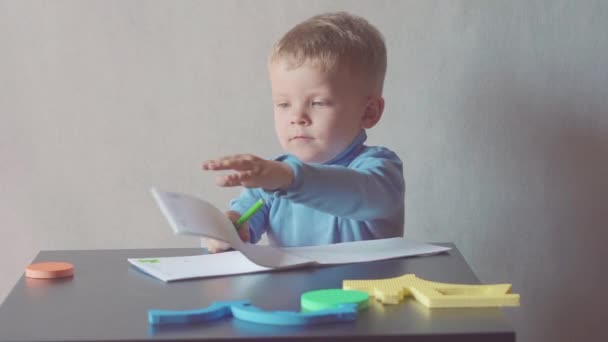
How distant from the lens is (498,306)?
0.72 metres

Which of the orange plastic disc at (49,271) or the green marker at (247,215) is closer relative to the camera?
the orange plastic disc at (49,271)

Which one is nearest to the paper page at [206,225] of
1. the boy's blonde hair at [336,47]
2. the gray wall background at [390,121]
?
the boy's blonde hair at [336,47]

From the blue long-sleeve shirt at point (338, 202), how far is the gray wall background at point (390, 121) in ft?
0.81

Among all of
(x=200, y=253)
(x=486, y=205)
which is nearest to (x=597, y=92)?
(x=486, y=205)

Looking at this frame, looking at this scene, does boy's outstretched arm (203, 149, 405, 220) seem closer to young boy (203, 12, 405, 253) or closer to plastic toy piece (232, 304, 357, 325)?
young boy (203, 12, 405, 253)

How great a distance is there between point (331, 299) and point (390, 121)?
716 millimetres

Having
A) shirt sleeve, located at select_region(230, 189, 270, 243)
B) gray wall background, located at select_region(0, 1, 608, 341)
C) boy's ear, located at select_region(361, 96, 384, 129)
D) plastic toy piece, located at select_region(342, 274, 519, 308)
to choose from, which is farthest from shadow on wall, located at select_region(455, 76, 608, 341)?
plastic toy piece, located at select_region(342, 274, 519, 308)

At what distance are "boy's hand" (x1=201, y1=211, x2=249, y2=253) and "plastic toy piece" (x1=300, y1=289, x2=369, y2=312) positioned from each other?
11.4 inches

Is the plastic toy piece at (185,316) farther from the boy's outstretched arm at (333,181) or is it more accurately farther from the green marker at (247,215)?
the green marker at (247,215)

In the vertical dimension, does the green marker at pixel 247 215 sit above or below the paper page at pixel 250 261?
above

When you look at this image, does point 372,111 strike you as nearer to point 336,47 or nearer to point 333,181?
point 336,47

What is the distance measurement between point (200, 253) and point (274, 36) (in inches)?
18.8

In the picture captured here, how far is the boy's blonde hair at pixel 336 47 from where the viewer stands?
110 cm

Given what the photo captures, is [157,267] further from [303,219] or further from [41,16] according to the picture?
[41,16]
